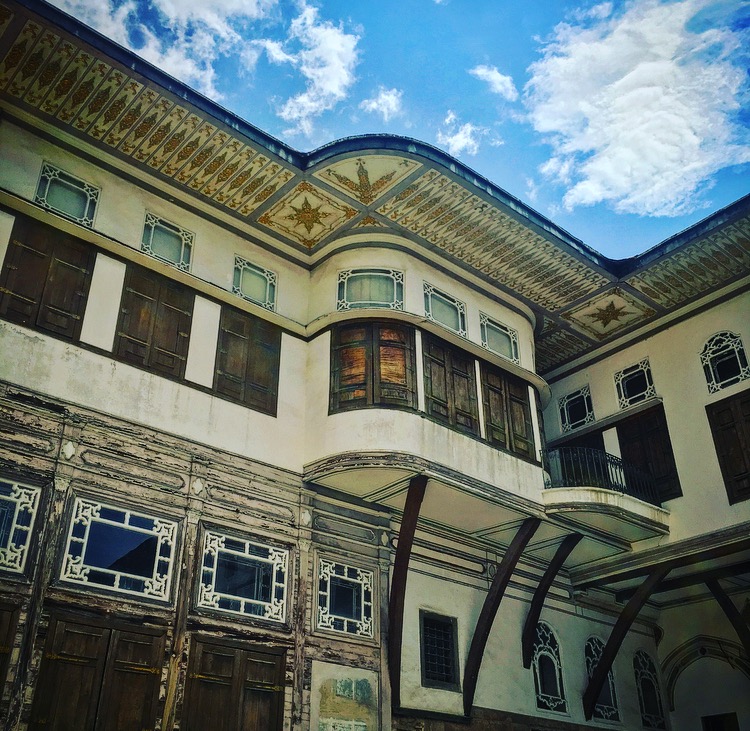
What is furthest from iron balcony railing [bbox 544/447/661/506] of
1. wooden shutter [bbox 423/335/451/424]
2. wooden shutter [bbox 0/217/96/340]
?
wooden shutter [bbox 0/217/96/340]

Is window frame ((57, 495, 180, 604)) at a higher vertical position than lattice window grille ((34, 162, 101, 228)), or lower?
lower

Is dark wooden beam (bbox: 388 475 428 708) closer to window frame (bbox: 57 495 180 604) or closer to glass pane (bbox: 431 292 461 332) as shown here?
glass pane (bbox: 431 292 461 332)

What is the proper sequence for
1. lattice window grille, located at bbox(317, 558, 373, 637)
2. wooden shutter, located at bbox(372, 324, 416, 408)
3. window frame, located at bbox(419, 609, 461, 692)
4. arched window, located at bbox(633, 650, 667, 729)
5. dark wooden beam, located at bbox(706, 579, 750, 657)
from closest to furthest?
lattice window grille, located at bbox(317, 558, 373, 637) → wooden shutter, located at bbox(372, 324, 416, 408) → window frame, located at bbox(419, 609, 461, 692) → dark wooden beam, located at bbox(706, 579, 750, 657) → arched window, located at bbox(633, 650, 667, 729)

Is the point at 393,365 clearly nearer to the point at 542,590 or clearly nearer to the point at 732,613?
the point at 542,590

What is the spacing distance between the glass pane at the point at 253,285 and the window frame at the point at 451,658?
4.98m

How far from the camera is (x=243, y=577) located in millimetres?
9812

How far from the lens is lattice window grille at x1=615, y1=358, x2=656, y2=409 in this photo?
45.1 feet

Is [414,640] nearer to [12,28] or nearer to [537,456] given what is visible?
[537,456]

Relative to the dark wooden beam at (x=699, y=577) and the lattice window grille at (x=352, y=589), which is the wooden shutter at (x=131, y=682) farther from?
the dark wooden beam at (x=699, y=577)

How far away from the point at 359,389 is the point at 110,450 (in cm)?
333

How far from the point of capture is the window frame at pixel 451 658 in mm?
11117

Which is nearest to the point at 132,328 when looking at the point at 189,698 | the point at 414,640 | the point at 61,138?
the point at 61,138

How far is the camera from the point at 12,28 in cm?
938

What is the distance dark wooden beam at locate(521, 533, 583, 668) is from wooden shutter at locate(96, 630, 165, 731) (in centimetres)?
602
